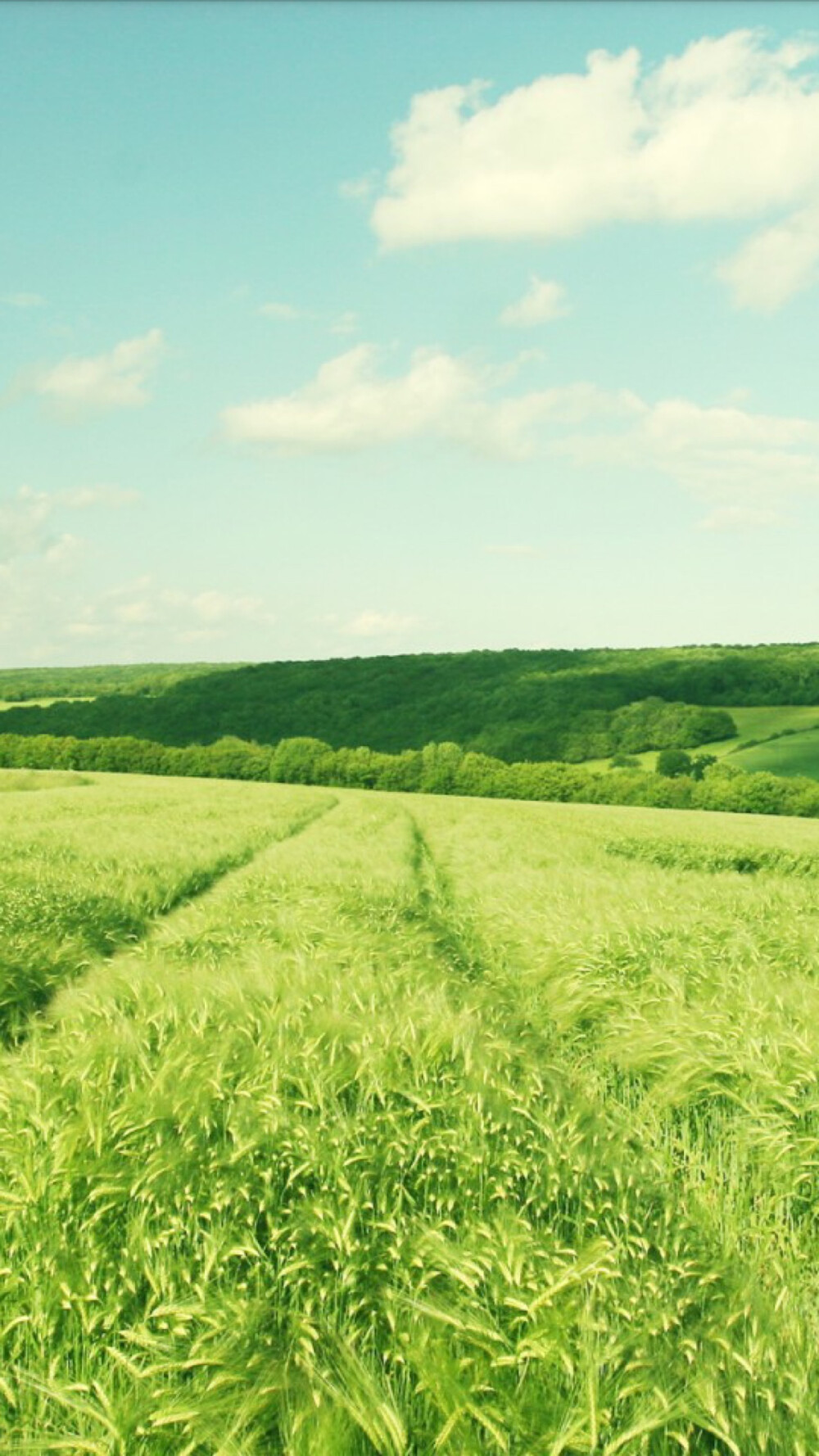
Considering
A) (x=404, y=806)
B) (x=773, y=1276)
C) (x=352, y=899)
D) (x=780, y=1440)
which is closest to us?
(x=780, y=1440)

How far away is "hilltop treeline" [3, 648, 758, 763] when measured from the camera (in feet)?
304

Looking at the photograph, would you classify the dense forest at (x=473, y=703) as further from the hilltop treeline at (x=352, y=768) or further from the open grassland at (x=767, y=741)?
the hilltop treeline at (x=352, y=768)

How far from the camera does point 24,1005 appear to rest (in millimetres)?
7297

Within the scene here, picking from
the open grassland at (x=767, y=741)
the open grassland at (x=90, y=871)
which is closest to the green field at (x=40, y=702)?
the open grassland at (x=767, y=741)

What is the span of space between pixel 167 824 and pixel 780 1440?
1925 cm

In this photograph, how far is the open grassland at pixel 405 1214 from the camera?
2945 millimetres

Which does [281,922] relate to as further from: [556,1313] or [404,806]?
[404,806]

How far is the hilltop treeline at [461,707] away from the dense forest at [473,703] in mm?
193

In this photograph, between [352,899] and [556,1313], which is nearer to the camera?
[556,1313]

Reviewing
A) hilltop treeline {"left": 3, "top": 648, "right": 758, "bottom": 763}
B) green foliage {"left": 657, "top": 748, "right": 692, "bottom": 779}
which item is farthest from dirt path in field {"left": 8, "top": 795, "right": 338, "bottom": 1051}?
hilltop treeline {"left": 3, "top": 648, "right": 758, "bottom": 763}

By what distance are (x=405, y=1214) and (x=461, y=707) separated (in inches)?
4244

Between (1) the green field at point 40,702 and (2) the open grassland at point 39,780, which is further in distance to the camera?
(1) the green field at point 40,702

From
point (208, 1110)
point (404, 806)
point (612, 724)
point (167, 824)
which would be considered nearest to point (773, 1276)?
point (208, 1110)

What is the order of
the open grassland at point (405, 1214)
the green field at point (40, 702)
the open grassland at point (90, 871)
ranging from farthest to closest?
1. the green field at point (40, 702)
2. the open grassland at point (90, 871)
3. the open grassland at point (405, 1214)
